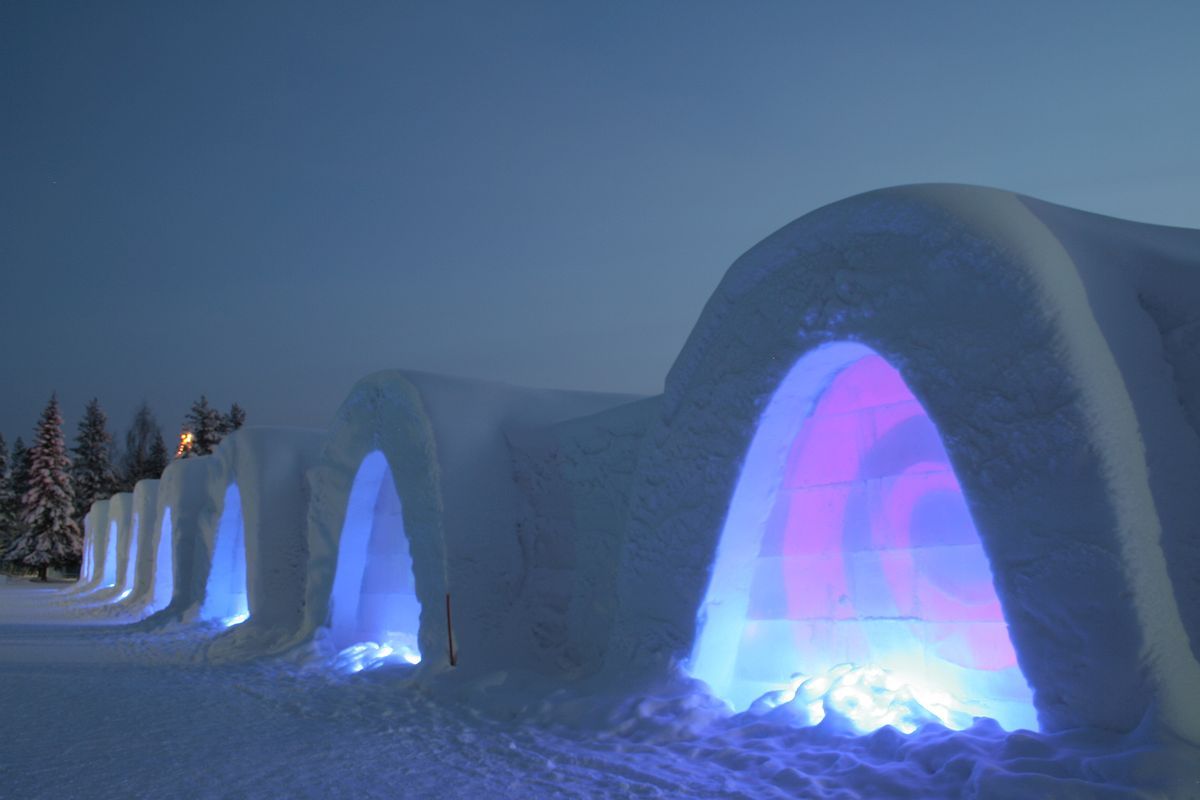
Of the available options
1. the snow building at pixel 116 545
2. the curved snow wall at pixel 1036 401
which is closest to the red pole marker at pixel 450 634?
the curved snow wall at pixel 1036 401

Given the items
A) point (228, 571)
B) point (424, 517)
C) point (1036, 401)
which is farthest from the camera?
point (228, 571)

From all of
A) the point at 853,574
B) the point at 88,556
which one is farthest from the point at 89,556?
the point at 853,574

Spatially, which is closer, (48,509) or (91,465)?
(48,509)

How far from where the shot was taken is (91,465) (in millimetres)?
46656

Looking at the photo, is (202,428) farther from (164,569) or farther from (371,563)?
(371,563)

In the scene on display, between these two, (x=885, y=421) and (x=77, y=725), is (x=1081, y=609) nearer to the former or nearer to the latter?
(x=885, y=421)

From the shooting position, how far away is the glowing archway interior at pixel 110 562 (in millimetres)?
28875

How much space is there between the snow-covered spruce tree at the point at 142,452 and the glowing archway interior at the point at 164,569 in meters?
33.2

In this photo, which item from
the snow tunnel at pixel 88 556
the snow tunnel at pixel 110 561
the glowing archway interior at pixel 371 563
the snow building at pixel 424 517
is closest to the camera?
the snow building at pixel 424 517

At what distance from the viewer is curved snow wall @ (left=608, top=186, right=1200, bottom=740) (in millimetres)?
3613

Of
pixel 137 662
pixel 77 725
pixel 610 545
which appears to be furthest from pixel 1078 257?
pixel 137 662

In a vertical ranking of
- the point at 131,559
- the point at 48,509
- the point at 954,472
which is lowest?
the point at 131,559

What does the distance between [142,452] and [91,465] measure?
13.5 m

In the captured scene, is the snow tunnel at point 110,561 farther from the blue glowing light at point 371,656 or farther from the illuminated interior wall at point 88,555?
Answer: the blue glowing light at point 371,656
